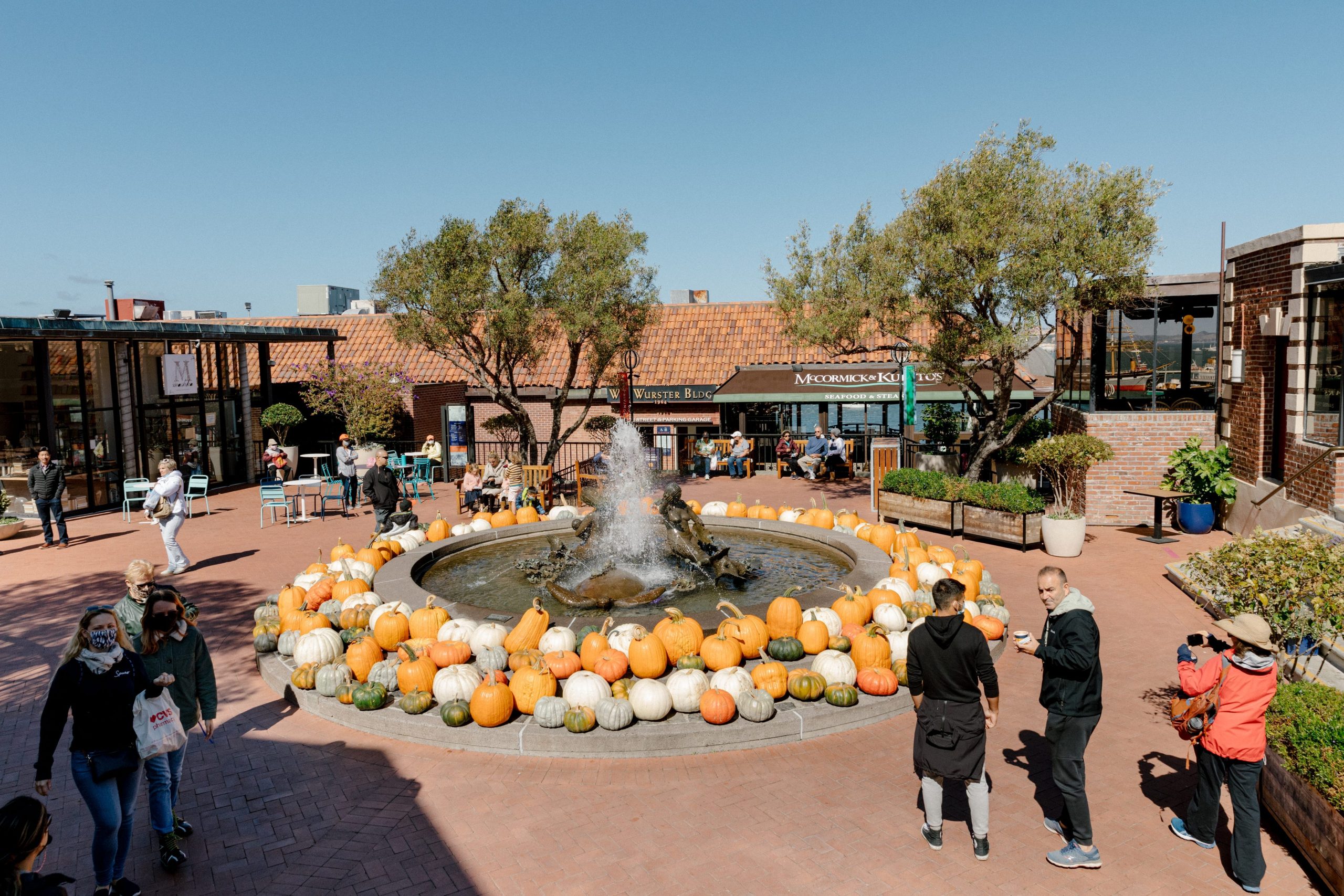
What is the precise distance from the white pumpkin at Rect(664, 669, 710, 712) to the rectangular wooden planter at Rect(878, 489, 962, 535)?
9.14 metres

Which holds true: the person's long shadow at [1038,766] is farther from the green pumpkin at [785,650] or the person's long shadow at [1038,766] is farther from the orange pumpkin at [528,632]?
the orange pumpkin at [528,632]

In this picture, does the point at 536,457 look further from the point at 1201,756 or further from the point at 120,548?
the point at 1201,756

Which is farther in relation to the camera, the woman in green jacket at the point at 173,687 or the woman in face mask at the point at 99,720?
the woman in green jacket at the point at 173,687

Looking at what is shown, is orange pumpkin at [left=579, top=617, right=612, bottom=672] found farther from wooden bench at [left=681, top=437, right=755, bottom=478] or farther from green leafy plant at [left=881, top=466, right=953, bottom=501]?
wooden bench at [left=681, top=437, right=755, bottom=478]

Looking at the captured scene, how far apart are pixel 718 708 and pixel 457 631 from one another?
9.47ft

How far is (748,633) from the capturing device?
826cm

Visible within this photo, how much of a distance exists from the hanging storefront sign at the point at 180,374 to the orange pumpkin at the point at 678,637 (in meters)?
19.5

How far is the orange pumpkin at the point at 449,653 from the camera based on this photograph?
8.04m

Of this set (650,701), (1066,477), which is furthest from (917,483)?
(650,701)

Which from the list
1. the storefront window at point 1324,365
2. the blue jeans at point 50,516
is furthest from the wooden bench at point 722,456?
the blue jeans at point 50,516

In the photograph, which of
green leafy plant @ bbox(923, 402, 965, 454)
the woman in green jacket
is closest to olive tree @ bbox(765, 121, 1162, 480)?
green leafy plant @ bbox(923, 402, 965, 454)

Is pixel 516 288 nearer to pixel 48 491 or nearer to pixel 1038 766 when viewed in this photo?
pixel 48 491

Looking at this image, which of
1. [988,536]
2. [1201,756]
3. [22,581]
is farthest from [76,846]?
[988,536]

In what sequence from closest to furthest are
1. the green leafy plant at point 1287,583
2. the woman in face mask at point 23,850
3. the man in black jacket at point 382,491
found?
the woman in face mask at point 23,850
the green leafy plant at point 1287,583
the man in black jacket at point 382,491
